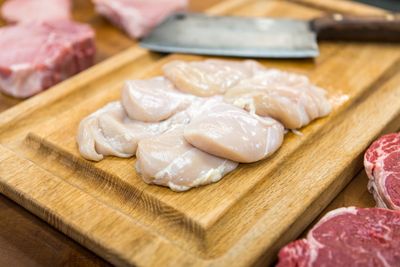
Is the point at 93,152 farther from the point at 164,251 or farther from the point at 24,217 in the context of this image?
the point at 164,251

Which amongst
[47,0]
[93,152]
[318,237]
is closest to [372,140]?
[318,237]

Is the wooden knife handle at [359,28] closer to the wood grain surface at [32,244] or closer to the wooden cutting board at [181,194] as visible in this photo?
the wooden cutting board at [181,194]

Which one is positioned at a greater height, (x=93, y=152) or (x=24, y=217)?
(x=93, y=152)

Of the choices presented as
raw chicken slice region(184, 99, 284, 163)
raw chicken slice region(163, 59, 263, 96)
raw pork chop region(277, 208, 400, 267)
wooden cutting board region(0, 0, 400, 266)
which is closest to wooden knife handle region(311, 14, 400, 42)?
wooden cutting board region(0, 0, 400, 266)

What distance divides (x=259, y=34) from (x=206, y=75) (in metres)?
0.79

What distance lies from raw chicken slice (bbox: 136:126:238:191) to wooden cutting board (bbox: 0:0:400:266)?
0.15 ft

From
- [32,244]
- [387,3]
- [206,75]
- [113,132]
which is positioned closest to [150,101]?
[113,132]

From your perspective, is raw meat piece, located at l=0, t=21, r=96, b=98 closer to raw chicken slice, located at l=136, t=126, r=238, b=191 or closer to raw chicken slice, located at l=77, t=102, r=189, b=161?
raw chicken slice, located at l=77, t=102, r=189, b=161

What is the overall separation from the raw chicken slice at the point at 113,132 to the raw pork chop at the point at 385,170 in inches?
38.3

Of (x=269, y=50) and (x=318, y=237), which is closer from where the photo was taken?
(x=318, y=237)

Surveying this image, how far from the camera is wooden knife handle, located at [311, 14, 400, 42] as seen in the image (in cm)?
370

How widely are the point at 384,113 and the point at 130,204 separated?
1.56 metres

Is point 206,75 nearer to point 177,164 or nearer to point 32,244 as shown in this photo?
point 177,164

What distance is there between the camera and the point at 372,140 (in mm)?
2877
